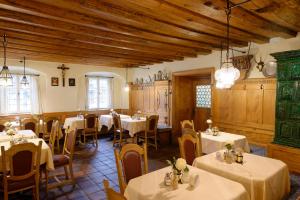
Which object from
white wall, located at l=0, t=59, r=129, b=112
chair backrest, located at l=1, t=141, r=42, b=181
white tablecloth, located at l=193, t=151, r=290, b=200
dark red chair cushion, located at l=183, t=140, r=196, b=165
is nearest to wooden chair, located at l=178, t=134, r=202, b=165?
dark red chair cushion, located at l=183, t=140, r=196, b=165

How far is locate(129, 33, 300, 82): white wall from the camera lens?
4168 mm

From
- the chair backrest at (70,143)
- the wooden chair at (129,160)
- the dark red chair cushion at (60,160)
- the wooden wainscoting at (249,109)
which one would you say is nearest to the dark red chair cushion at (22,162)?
the dark red chair cushion at (60,160)

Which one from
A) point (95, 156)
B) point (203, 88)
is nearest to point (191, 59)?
point (203, 88)

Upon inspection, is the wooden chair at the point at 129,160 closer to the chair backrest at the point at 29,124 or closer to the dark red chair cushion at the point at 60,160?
the dark red chair cushion at the point at 60,160

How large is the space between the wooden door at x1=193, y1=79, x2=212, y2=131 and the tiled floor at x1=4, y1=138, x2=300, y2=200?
1.38 m

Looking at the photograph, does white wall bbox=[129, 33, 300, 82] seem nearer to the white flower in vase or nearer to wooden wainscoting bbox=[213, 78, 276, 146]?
wooden wainscoting bbox=[213, 78, 276, 146]

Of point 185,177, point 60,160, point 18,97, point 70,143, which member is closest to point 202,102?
point 70,143

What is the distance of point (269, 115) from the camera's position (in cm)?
439

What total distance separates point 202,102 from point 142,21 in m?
4.31

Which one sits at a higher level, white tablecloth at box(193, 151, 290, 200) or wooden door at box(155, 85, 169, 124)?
wooden door at box(155, 85, 169, 124)

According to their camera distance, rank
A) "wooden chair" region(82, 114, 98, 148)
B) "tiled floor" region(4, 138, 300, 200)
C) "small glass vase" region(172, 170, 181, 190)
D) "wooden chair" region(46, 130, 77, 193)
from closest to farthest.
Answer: "small glass vase" region(172, 170, 181, 190) → "tiled floor" region(4, 138, 300, 200) → "wooden chair" region(46, 130, 77, 193) → "wooden chair" region(82, 114, 98, 148)

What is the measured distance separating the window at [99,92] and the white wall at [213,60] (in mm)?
1109

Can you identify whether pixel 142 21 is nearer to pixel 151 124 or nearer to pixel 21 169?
pixel 21 169

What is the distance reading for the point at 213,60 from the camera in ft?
18.0
